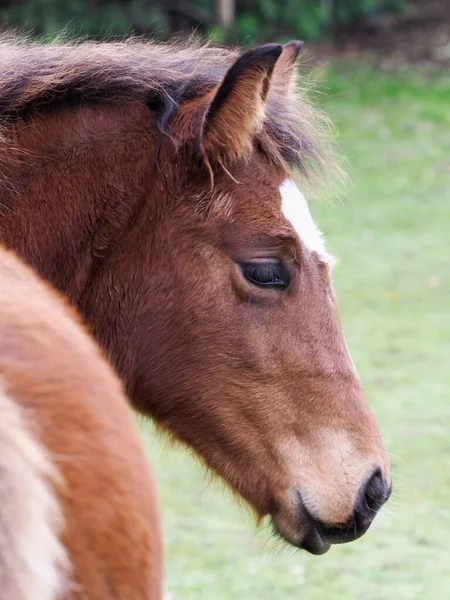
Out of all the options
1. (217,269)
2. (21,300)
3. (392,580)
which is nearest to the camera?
(21,300)

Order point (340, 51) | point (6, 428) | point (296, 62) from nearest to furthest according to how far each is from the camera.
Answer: point (6, 428), point (296, 62), point (340, 51)

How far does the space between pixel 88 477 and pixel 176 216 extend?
1.25m

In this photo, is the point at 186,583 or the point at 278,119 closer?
the point at 278,119

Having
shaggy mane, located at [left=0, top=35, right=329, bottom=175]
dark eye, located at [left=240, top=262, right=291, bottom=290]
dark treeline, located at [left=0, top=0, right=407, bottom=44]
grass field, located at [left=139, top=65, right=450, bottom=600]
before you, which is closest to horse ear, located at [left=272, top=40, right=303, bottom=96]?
shaggy mane, located at [left=0, top=35, right=329, bottom=175]

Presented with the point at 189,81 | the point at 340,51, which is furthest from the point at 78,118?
the point at 340,51

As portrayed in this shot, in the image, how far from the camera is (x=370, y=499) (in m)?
2.29

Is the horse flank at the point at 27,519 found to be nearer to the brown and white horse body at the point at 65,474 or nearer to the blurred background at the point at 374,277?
the brown and white horse body at the point at 65,474

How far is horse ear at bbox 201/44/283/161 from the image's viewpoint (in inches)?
88.8

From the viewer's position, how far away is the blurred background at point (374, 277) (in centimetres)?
439

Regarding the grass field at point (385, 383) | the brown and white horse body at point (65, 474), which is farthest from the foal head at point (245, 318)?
the brown and white horse body at point (65, 474)

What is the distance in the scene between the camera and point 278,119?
99.0 inches

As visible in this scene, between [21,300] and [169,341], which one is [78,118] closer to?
[169,341]

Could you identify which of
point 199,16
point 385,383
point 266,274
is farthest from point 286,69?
point 199,16

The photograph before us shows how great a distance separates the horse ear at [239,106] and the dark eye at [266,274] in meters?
0.29
